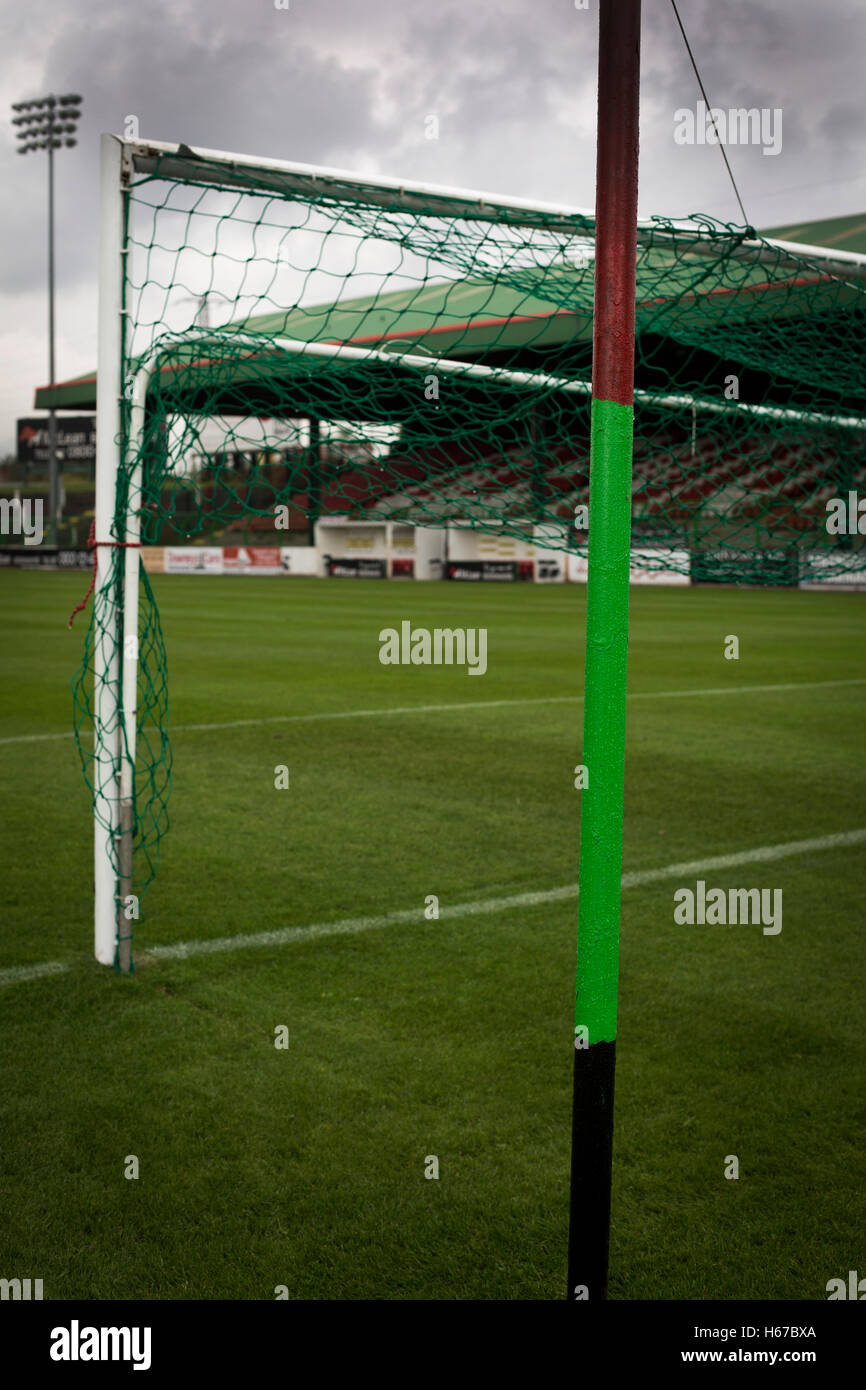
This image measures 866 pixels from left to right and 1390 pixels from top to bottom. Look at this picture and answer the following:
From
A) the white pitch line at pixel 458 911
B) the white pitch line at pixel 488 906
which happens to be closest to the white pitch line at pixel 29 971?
the white pitch line at pixel 458 911

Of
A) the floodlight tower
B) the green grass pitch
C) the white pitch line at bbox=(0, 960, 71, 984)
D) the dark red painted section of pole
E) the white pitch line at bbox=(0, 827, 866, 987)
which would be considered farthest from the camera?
the floodlight tower

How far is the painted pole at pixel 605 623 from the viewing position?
2.00 meters

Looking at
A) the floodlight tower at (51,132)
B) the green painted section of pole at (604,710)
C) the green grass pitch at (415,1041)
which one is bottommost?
the green grass pitch at (415,1041)

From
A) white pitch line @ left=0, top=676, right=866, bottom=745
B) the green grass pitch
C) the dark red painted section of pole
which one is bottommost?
the green grass pitch

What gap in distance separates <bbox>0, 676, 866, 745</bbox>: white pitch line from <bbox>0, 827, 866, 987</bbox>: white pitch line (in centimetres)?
343

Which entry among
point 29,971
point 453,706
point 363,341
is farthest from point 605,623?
point 453,706

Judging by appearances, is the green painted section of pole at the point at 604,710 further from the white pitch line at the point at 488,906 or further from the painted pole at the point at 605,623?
the white pitch line at the point at 488,906

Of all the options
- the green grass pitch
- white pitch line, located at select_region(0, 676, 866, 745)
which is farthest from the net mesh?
white pitch line, located at select_region(0, 676, 866, 745)

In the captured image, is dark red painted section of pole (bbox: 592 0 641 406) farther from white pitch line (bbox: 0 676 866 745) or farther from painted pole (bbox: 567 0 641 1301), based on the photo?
white pitch line (bbox: 0 676 866 745)

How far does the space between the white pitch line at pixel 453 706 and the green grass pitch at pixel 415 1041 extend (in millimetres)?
481

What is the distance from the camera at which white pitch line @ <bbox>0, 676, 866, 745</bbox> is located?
27.9 feet

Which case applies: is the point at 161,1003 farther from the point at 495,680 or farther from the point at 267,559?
the point at 267,559

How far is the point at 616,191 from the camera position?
79.1 inches
